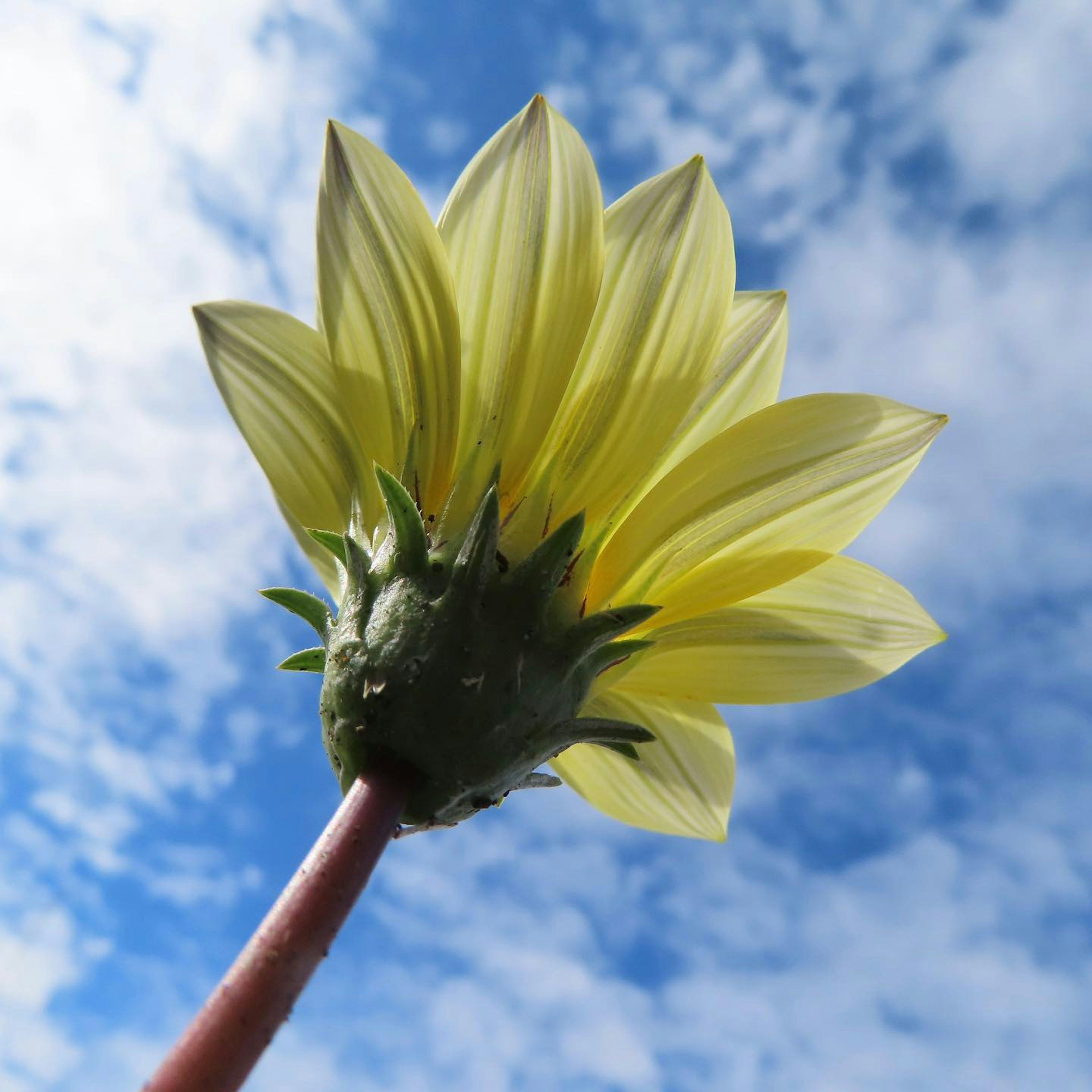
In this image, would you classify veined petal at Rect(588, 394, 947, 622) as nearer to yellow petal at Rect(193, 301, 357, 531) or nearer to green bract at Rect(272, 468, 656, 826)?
green bract at Rect(272, 468, 656, 826)

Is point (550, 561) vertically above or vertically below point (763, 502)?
below

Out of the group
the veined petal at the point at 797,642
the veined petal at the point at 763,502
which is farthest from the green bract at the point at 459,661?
the veined petal at the point at 797,642

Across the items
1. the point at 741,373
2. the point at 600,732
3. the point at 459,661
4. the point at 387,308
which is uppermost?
the point at 741,373

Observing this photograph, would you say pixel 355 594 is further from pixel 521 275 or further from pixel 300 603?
pixel 521 275

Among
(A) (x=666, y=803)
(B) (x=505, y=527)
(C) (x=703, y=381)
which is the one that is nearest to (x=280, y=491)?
(B) (x=505, y=527)

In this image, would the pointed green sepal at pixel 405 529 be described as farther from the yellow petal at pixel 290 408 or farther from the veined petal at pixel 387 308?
the yellow petal at pixel 290 408

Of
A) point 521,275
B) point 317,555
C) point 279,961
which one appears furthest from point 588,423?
point 279,961
